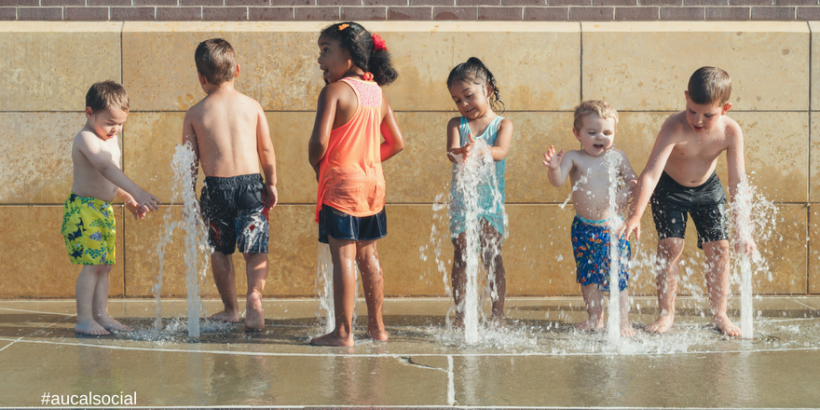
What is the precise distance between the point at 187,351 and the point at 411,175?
2.16 metres

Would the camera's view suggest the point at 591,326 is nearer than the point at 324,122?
No

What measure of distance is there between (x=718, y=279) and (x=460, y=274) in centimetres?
143

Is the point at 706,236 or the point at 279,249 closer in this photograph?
the point at 706,236

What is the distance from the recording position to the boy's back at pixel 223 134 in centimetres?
411

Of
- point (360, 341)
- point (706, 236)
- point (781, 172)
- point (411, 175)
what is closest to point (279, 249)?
point (411, 175)

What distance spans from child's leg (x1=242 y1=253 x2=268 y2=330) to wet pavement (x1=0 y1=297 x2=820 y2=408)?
0.24 feet

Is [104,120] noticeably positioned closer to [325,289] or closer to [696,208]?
[325,289]

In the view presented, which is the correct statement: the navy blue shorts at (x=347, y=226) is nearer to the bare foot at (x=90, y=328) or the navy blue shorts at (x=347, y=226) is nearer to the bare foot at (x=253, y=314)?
the bare foot at (x=253, y=314)

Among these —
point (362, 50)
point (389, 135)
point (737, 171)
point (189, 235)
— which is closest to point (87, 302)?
point (189, 235)

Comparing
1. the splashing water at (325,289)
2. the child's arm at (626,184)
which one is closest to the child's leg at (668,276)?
the child's arm at (626,184)

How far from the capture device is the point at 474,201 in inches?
161

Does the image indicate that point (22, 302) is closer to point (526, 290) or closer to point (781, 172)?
point (526, 290)

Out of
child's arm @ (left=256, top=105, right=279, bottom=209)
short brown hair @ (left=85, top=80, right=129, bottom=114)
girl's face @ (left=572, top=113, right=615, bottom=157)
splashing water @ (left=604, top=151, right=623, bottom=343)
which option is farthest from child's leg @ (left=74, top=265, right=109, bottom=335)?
girl's face @ (left=572, top=113, right=615, bottom=157)

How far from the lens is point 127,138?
522 centimetres
